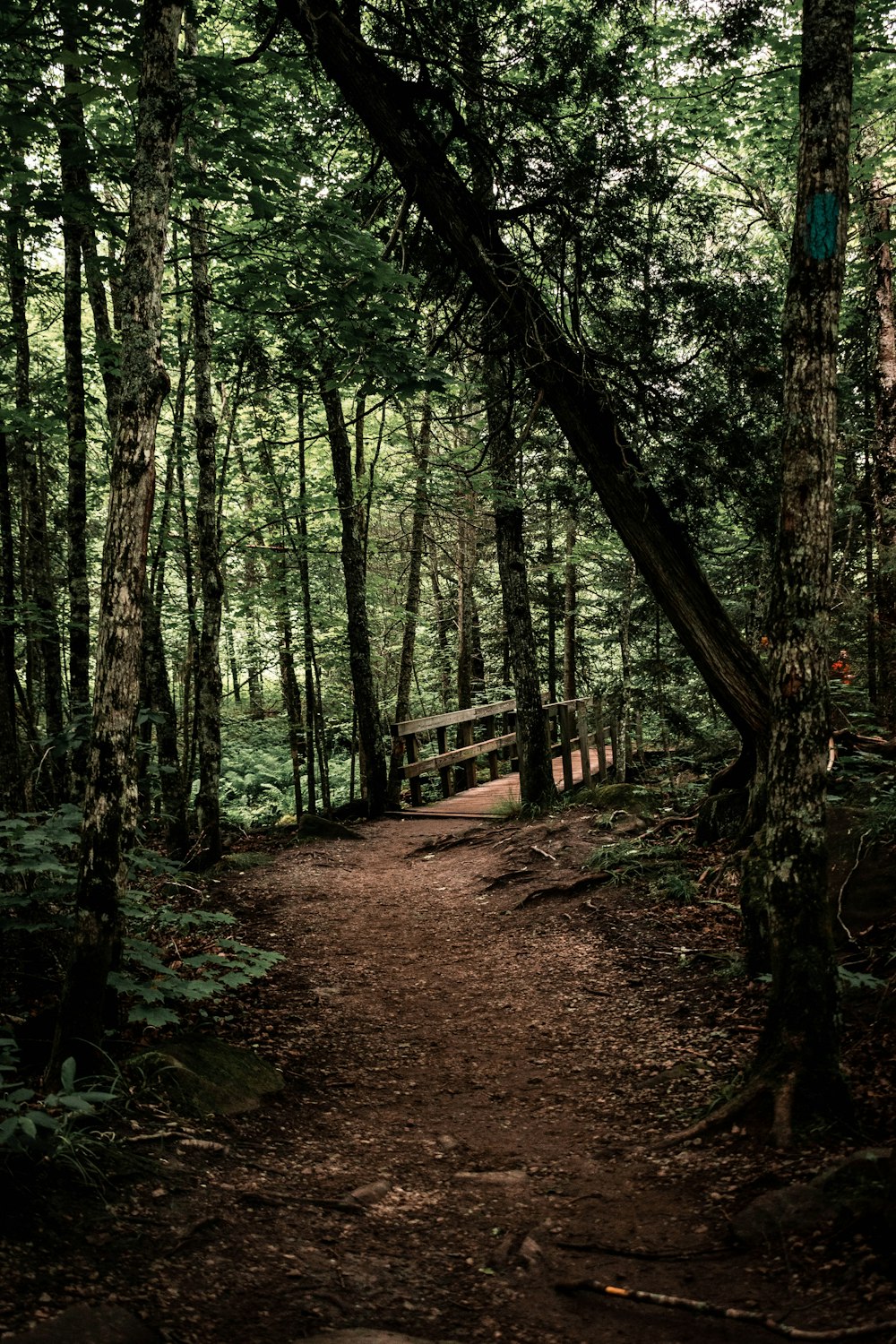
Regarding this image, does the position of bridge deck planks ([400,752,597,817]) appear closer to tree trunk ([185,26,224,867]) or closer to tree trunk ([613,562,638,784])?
tree trunk ([613,562,638,784])

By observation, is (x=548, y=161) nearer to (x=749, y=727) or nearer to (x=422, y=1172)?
(x=749, y=727)

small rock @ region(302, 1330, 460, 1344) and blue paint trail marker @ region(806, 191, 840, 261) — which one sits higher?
blue paint trail marker @ region(806, 191, 840, 261)

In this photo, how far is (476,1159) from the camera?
4105 mm

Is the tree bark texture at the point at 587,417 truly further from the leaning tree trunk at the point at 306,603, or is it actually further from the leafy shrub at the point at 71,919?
the leaning tree trunk at the point at 306,603

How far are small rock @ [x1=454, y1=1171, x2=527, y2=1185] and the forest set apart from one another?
3.52 feet

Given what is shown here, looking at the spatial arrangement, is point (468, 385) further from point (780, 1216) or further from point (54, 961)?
point (780, 1216)

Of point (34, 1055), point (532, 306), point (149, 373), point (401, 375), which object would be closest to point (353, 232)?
point (401, 375)

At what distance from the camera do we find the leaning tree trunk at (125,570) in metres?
3.82

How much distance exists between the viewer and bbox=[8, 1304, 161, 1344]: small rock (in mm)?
2194

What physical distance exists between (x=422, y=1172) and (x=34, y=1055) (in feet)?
6.41

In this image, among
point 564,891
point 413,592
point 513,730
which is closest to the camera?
point 564,891

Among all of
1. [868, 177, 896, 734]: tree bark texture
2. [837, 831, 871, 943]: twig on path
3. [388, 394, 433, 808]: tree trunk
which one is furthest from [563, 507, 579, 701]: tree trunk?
[837, 831, 871, 943]: twig on path

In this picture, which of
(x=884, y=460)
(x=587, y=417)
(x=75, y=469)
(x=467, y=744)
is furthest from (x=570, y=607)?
(x=75, y=469)

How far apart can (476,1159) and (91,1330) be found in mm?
2240
